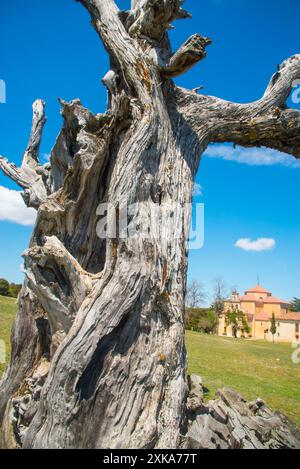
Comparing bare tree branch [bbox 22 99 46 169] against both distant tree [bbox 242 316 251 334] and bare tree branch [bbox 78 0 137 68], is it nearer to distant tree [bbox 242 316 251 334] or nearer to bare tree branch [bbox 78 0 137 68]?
bare tree branch [bbox 78 0 137 68]

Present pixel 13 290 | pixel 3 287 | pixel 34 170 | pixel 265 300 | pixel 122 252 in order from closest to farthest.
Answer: pixel 122 252 → pixel 34 170 → pixel 3 287 → pixel 13 290 → pixel 265 300

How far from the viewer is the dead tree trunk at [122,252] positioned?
10.5 feet

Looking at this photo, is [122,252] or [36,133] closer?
[122,252]

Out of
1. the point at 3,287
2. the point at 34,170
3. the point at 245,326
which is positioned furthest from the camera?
the point at 245,326

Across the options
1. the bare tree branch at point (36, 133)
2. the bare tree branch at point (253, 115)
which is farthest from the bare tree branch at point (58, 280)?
the bare tree branch at point (36, 133)

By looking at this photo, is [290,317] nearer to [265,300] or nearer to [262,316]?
[262,316]

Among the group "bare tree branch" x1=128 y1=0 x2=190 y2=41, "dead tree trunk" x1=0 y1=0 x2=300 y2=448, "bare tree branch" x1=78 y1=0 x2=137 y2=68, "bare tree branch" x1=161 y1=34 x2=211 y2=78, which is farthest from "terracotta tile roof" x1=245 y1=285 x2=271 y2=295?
"bare tree branch" x1=78 y1=0 x2=137 y2=68

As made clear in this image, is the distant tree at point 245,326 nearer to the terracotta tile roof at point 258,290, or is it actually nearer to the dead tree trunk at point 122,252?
the terracotta tile roof at point 258,290

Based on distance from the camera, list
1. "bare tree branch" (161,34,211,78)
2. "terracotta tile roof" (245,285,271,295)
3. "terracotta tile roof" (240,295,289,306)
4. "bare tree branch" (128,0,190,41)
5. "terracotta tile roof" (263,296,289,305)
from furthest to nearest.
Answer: "terracotta tile roof" (245,285,271,295) < "terracotta tile roof" (263,296,289,305) < "terracotta tile roof" (240,295,289,306) < "bare tree branch" (128,0,190,41) < "bare tree branch" (161,34,211,78)

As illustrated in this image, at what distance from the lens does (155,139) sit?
4266 millimetres

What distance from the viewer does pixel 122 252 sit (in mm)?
3658

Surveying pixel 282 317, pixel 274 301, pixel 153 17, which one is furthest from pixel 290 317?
pixel 153 17

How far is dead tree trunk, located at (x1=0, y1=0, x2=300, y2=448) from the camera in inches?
125
